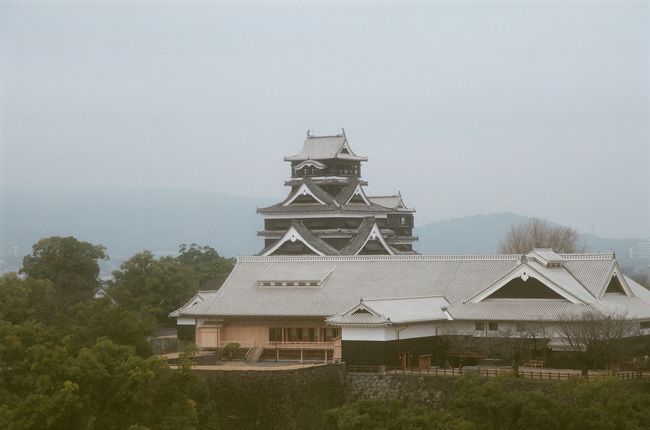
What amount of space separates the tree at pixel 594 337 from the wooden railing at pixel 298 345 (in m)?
9.20

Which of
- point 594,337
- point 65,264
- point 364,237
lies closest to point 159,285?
point 65,264

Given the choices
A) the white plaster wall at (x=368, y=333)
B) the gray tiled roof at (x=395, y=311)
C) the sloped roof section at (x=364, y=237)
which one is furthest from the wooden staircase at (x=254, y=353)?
the sloped roof section at (x=364, y=237)

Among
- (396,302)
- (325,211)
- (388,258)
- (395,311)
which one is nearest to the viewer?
(395,311)

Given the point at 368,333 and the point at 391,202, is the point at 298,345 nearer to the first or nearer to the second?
the point at 368,333

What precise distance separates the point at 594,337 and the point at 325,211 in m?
24.8

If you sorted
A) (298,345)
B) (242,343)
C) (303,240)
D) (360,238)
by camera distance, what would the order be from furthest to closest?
(360,238) < (303,240) < (242,343) < (298,345)

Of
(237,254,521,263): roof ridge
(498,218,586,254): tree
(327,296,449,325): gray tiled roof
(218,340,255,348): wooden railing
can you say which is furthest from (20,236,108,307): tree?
(327,296,449,325): gray tiled roof

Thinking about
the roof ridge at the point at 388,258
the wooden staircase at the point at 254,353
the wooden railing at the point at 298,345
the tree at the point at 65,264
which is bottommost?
the wooden staircase at the point at 254,353

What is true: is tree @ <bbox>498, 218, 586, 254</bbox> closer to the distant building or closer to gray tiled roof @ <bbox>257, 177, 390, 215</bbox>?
gray tiled roof @ <bbox>257, 177, 390, 215</bbox>

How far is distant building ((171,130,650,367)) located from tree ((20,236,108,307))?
45.4 feet

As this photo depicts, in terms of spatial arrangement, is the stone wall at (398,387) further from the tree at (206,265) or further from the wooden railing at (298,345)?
the tree at (206,265)

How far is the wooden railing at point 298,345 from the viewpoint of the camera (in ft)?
149

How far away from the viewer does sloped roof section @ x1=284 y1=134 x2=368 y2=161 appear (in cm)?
6581

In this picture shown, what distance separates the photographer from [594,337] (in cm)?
4009
